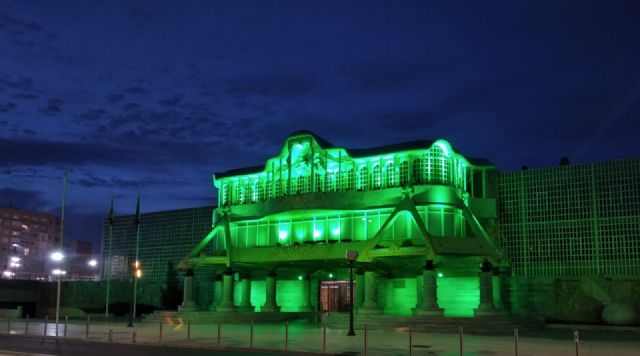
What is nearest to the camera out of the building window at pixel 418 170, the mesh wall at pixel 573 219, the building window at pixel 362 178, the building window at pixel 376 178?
the mesh wall at pixel 573 219

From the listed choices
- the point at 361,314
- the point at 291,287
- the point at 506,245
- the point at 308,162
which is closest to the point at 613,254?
the point at 506,245

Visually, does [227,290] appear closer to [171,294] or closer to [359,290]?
[359,290]

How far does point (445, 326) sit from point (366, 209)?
1197cm

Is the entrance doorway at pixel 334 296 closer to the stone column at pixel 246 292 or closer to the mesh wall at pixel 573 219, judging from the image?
the stone column at pixel 246 292

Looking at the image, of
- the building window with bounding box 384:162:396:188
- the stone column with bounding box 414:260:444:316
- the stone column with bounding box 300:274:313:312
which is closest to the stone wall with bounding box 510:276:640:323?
the stone column with bounding box 414:260:444:316

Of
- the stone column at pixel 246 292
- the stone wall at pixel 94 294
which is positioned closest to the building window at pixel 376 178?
the stone column at pixel 246 292

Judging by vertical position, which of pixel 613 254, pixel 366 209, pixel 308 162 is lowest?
pixel 613 254

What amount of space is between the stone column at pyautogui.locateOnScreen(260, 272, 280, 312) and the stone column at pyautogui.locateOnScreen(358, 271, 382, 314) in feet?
35.9

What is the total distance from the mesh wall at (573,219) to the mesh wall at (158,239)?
30693 millimetres

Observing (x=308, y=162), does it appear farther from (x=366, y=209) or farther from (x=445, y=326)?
(x=445, y=326)

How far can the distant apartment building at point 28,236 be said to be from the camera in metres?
172

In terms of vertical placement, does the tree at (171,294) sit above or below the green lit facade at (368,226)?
below

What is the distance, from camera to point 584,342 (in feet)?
Answer: 100

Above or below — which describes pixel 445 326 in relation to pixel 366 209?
below
